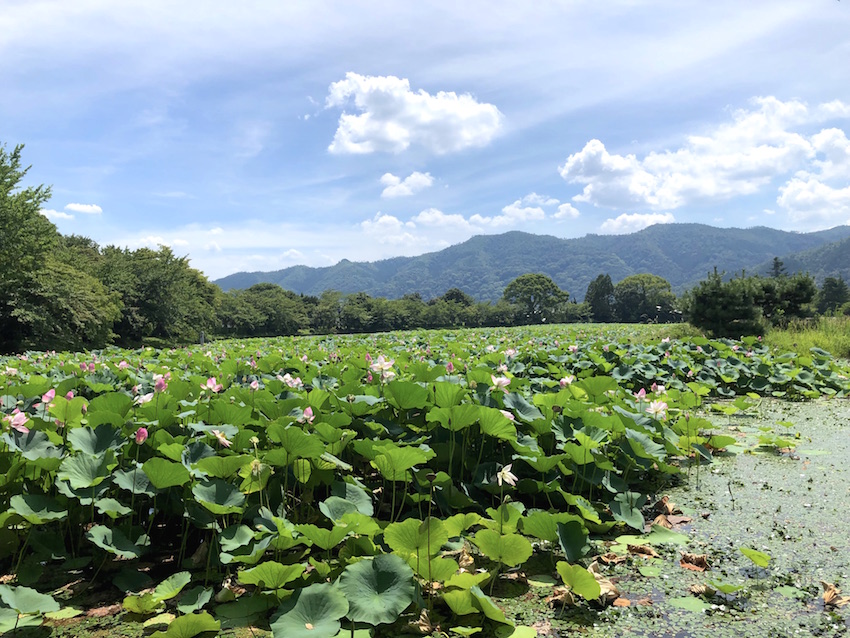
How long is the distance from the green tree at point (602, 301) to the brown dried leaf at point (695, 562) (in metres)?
71.5

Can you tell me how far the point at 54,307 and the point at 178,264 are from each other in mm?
13356

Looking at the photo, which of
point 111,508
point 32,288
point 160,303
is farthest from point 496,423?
point 160,303

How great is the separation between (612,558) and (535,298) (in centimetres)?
7998

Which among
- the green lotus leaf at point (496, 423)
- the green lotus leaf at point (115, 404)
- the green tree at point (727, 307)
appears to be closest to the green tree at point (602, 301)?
the green tree at point (727, 307)

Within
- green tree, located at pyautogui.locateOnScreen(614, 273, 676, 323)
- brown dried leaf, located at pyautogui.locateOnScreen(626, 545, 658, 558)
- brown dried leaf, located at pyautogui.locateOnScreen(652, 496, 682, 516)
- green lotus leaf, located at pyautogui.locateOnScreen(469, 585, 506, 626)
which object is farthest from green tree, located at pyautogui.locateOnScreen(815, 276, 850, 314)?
green lotus leaf, located at pyautogui.locateOnScreen(469, 585, 506, 626)

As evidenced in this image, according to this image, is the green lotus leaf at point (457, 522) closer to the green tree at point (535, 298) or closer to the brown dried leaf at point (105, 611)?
the brown dried leaf at point (105, 611)

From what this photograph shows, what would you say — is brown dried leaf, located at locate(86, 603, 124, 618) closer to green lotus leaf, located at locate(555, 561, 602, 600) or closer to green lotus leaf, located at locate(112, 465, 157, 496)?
green lotus leaf, located at locate(112, 465, 157, 496)

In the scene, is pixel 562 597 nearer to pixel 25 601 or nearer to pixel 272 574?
pixel 272 574

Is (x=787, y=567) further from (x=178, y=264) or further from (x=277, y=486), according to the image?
(x=178, y=264)

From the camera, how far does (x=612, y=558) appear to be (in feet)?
7.07

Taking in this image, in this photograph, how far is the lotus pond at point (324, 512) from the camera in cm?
165

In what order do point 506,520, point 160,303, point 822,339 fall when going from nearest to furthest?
point 506,520 → point 822,339 → point 160,303

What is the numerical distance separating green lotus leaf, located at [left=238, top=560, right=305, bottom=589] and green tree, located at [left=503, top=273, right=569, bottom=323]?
73.6 meters

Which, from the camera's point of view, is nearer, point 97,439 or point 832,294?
point 97,439
